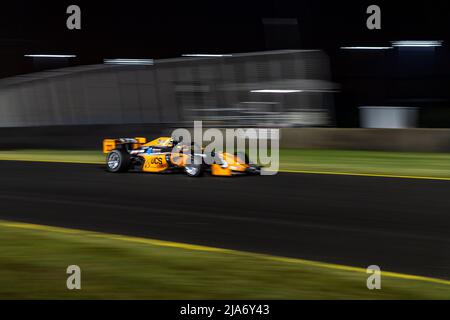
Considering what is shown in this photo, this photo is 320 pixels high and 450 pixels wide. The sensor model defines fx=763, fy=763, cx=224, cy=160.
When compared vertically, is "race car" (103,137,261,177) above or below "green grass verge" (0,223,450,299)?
above

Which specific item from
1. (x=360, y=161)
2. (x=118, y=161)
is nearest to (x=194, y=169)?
(x=118, y=161)

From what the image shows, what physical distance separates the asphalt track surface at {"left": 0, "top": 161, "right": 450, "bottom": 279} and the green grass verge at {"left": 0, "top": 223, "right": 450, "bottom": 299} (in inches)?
24.6

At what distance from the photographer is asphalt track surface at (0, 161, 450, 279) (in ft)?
21.9

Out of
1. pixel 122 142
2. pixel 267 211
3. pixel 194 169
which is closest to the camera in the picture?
pixel 267 211

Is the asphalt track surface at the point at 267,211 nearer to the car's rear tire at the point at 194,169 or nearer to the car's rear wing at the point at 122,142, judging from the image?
the car's rear tire at the point at 194,169

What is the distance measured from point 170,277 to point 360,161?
33.4ft

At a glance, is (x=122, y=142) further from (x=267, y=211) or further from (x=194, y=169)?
(x=267, y=211)

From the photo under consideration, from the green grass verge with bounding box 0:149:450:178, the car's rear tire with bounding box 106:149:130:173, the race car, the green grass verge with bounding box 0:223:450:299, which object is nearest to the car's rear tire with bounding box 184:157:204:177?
the race car

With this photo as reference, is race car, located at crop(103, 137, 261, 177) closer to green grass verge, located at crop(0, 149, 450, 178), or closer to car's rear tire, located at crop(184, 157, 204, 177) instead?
car's rear tire, located at crop(184, 157, 204, 177)

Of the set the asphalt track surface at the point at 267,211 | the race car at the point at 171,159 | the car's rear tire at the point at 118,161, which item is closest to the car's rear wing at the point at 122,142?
the race car at the point at 171,159

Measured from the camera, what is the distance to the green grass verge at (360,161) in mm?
13250

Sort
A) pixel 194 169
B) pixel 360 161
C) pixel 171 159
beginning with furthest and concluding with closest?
pixel 360 161
pixel 171 159
pixel 194 169

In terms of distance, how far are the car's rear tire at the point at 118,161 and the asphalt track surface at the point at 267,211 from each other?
31 cm

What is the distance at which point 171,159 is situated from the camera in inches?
503
